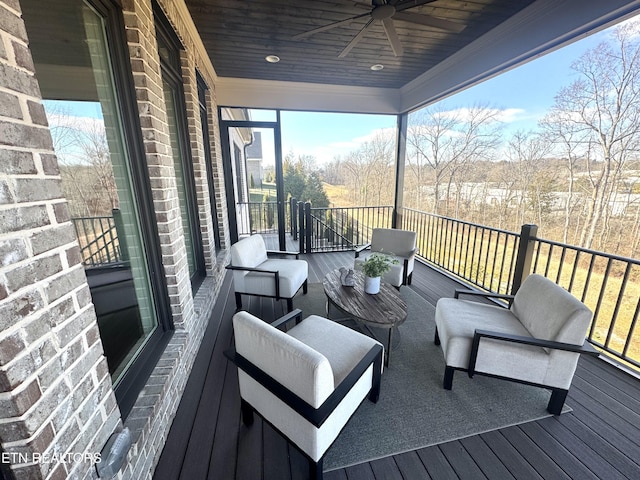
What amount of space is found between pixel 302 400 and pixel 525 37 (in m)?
4.00

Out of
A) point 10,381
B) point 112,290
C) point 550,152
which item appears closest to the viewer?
point 10,381

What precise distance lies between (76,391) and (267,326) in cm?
70

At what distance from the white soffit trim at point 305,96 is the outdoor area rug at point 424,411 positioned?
4.44 meters

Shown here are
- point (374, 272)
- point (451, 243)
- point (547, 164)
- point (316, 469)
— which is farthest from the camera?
point (547, 164)

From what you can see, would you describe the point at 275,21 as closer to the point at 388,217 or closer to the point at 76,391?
the point at 76,391

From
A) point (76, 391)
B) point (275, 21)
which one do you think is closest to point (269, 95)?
point (275, 21)

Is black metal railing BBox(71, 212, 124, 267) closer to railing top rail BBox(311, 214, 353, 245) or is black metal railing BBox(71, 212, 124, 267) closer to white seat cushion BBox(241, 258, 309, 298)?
white seat cushion BBox(241, 258, 309, 298)

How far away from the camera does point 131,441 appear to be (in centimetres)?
112

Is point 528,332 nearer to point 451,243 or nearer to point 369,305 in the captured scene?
point 369,305

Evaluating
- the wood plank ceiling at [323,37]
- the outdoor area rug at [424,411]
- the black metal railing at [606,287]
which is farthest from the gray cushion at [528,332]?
the wood plank ceiling at [323,37]

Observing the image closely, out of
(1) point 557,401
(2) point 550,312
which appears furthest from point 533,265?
(1) point 557,401

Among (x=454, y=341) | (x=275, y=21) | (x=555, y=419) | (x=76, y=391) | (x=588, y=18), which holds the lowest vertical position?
(x=555, y=419)

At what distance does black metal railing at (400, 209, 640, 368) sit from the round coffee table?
1.73 m

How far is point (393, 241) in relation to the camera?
12.2ft
